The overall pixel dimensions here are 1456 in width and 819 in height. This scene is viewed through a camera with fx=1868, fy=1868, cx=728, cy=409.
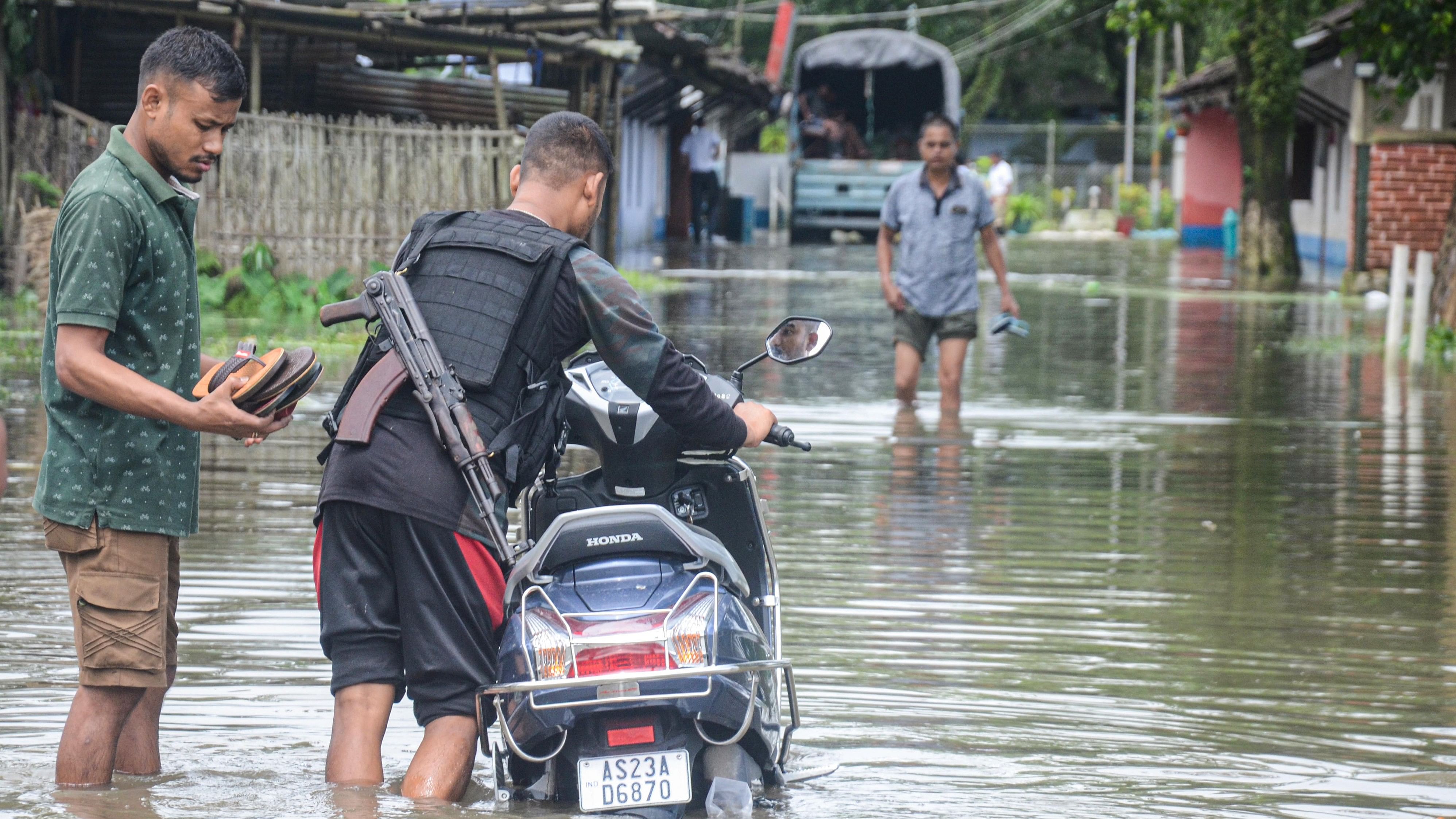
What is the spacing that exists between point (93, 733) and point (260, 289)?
11917 millimetres

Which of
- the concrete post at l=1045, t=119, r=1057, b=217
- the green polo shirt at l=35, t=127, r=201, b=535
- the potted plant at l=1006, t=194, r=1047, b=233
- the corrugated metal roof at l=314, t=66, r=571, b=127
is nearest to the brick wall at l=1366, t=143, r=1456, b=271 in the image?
the corrugated metal roof at l=314, t=66, r=571, b=127

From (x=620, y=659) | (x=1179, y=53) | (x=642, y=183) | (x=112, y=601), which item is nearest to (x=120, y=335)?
(x=112, y=601)

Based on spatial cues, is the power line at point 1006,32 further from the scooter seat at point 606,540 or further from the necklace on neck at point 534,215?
the scooter seat at point 606,540

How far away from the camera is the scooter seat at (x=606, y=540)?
11.9 feet

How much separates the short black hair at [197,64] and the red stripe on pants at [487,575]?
1.03 meters

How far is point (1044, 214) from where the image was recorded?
45.0 m

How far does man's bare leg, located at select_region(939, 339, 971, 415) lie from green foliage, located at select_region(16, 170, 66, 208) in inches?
309

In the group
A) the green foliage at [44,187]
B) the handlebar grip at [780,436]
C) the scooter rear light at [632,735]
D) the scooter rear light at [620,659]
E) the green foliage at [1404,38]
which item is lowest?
the scooter rear light at [632,735]

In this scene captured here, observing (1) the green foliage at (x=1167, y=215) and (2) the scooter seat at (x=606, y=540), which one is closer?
(2) the scooter seat at (x=606, y=540)

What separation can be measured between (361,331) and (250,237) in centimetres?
181

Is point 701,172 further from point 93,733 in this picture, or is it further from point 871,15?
point 93,733

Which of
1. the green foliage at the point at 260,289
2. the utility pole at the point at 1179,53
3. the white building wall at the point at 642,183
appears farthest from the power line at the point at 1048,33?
the green foliage at the point at 260,289

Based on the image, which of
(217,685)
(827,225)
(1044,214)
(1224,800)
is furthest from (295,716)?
(1044,214)

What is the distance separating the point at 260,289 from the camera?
50.6 ft
